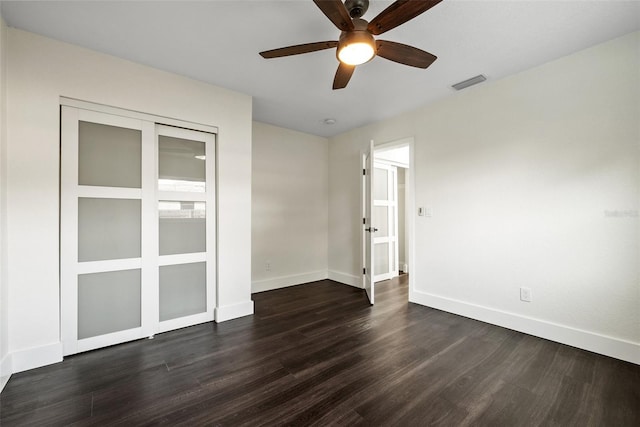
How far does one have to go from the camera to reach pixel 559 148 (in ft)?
8.30

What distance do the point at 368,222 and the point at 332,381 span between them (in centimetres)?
241

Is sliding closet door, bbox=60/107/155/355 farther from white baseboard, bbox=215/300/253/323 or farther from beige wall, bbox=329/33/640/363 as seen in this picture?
beige wall, bbox=329/33/640/363

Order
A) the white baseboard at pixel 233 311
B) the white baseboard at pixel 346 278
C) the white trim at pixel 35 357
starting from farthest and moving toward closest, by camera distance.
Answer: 1. the white baseboard at pixel 346 278
2. the white baseboard at pixel 233 311
3. the white trim at pixel 35 357

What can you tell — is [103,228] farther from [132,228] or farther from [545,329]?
[545,329]

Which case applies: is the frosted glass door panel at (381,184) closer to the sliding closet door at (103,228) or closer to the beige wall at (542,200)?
the beige wall at (542,200)

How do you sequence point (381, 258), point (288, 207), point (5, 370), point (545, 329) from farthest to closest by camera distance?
point (381, 258) → point (288, 207) → point (545, 329) → point (5, 370)

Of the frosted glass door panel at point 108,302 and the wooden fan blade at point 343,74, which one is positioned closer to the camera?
the wooden fan blade at point 343,74

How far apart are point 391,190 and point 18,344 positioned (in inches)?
199

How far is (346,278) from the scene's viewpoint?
468cm

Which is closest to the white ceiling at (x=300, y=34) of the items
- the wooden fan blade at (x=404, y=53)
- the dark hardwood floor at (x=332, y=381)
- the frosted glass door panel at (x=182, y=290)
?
the wooden fan blade at (x=404, y=53)

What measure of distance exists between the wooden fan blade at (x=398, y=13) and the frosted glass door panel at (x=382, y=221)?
11.1ft

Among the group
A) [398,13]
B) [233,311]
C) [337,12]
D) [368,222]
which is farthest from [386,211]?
[337,12]

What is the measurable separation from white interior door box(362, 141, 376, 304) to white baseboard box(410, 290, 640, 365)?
78cm

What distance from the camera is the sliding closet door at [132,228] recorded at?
2326mm
